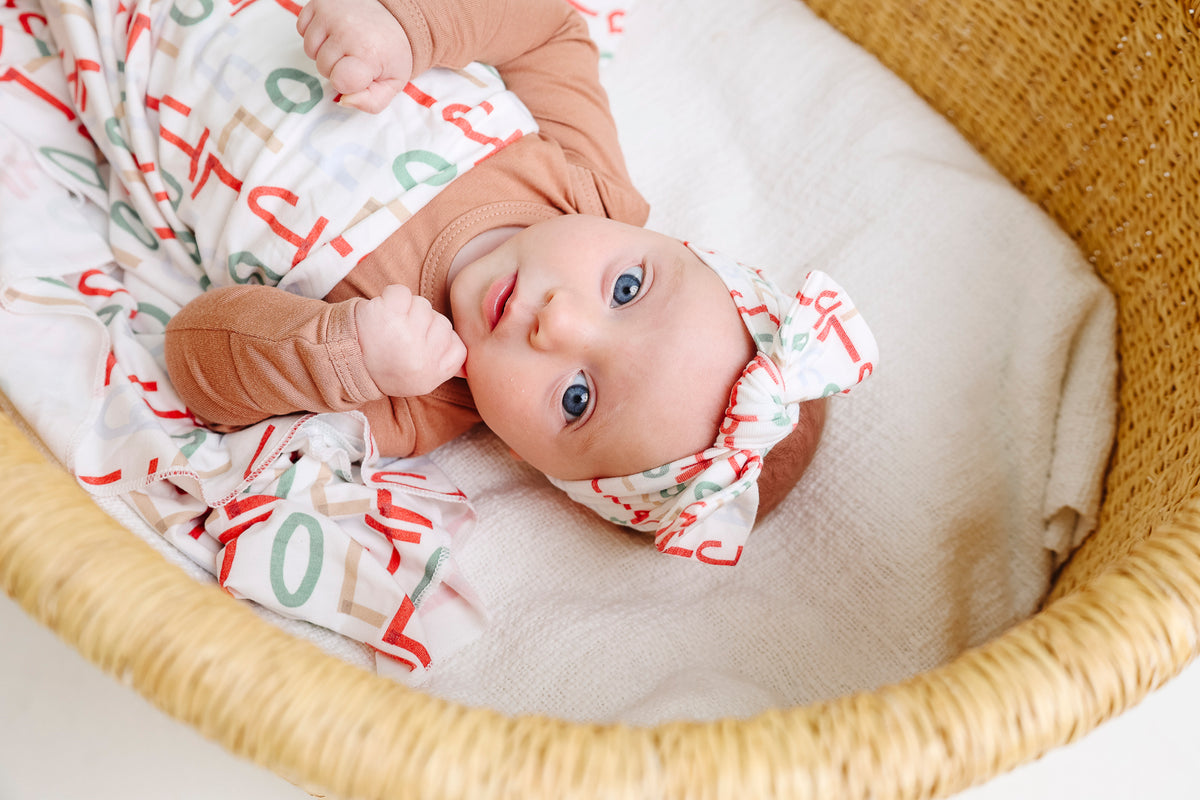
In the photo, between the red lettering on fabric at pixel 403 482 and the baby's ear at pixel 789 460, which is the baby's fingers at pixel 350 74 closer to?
the red lettering on fabric at pixel 403 482

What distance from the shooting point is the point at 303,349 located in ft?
3.03

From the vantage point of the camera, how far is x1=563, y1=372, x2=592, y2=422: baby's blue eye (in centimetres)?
98

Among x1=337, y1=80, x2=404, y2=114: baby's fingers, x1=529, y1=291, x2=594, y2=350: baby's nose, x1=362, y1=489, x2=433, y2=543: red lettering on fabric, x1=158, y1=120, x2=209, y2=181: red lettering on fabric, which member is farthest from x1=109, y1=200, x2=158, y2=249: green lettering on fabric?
x1=529, y1=291, x2=594, y2=350: baby's nose

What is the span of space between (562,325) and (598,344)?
1.8 inches

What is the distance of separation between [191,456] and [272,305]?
21 centimetres

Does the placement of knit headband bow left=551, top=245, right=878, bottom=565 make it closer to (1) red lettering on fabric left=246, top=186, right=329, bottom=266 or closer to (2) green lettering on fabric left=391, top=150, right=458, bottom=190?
(2) green lettering on fabric left=391, top=150, right=458, bottom=190

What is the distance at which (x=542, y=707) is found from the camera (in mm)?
998

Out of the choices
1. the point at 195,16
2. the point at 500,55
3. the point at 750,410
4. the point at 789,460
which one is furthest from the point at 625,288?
the point at 195,16

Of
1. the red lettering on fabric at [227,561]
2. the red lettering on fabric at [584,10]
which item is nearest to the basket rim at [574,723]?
the red lettering on fabric at [227,561]

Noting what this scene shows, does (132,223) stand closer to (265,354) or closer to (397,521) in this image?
(265,354)

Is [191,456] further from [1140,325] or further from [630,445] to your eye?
[1140,325]

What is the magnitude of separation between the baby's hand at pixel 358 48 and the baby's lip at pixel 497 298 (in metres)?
0.24

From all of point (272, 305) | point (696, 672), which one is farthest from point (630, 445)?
point (272, 305)

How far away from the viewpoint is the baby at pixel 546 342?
0.93m
